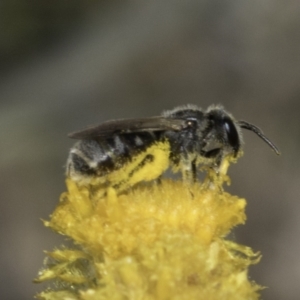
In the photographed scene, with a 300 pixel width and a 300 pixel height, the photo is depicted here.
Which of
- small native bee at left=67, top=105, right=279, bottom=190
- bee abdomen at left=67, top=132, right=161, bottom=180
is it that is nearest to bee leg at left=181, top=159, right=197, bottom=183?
small native bee at left=67, top=105, right=279, bottom=190

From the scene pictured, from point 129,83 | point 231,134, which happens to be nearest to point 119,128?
point 231,134

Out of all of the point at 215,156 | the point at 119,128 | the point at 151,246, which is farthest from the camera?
the point at 215,156

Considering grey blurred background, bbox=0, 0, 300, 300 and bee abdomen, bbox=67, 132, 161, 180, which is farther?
grey blurred background, bbox=0, 0, 300, 300

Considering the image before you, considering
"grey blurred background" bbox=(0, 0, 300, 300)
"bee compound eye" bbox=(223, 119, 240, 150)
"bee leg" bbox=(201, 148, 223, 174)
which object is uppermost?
"grey blurred background" bbox=(0, 0, 300, 300)

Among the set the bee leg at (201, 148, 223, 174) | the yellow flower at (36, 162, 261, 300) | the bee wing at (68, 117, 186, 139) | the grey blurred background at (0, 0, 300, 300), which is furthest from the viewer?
the grey blurred background at (0, 0, 300, 300)

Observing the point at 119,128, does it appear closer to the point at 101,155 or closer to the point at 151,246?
the point at 101,155

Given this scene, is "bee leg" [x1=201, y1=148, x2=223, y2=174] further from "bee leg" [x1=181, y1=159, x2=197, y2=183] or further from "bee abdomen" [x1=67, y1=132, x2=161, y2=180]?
"bee abdomen" [x1=67, y1=132, x2=161, y2=180]
